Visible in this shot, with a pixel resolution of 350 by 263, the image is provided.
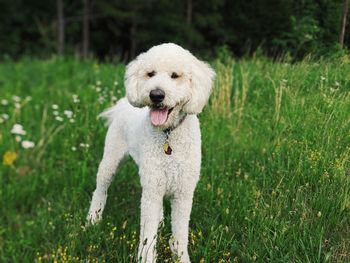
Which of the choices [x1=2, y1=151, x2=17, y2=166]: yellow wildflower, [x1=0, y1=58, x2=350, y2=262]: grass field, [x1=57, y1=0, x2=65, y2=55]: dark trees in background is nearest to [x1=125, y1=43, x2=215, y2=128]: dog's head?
[x1=0, y1=58, x2=350, y2=262]: grass field

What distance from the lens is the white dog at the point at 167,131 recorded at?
9.95ft

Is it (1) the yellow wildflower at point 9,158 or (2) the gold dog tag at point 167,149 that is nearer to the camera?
(2) the gold dog tag at point 167,149

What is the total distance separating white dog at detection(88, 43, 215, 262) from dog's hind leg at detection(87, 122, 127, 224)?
10.3 inches

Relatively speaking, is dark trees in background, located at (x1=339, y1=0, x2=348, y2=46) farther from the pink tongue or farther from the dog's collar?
the pink tongue

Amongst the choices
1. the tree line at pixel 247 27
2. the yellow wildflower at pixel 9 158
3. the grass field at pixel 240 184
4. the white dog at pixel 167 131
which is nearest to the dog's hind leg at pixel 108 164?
the grass field at pixel 240 184

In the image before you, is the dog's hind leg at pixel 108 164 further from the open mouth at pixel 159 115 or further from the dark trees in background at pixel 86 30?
the dark trees in background at pixel 86 30

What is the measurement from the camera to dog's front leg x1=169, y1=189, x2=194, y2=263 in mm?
3291

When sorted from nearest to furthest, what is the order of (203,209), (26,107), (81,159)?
(203,209) < (81,159) < (26,107)

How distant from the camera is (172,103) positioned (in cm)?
299

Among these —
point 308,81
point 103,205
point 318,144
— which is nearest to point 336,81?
point 308,81

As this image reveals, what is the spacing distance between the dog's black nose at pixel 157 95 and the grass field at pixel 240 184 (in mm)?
1026

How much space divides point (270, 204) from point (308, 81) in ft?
2.84

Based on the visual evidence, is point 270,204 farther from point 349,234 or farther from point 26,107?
point 26,107

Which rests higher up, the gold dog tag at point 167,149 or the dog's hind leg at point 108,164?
the gold dog tag at point 167,149
